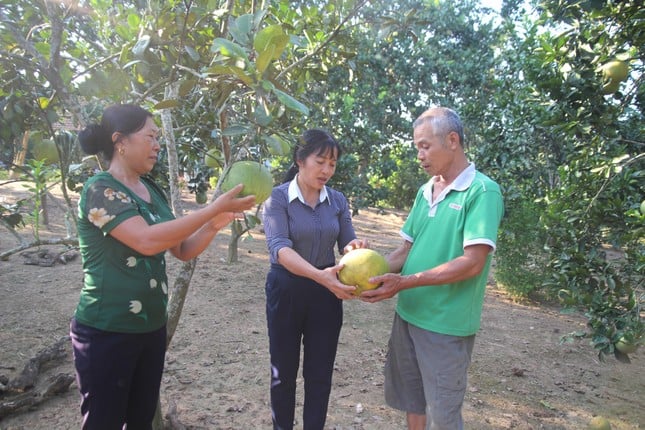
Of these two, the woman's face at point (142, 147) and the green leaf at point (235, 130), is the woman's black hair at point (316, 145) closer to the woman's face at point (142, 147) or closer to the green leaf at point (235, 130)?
the green leaf at point (235, 130)

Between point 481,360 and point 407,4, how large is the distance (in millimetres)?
6756

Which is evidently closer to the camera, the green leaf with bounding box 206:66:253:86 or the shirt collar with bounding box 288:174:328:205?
the green leaf with bounding box 206:66:253:86

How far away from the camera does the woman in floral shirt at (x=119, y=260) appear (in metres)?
1.45

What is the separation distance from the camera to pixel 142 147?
158 centimetres

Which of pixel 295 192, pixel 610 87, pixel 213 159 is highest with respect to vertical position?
pixel 610 87

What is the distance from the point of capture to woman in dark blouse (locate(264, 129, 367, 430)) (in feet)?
6.87

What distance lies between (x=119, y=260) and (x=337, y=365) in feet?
7.89

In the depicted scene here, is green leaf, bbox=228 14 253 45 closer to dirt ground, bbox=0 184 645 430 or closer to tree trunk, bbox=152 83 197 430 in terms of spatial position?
tree trunk, bbox=152 83 197 430

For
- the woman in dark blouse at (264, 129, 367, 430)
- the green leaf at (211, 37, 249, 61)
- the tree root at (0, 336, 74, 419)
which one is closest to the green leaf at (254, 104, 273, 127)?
the green leaf at (211, 37, 249, 61)

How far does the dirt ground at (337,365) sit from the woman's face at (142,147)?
1709mm

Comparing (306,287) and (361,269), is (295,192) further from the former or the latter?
(361,269)

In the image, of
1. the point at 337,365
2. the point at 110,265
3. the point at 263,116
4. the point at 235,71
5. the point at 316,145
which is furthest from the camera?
the point at 337,365

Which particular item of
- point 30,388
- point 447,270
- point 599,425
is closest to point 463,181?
point 447,270

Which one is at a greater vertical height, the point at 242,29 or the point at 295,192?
the point at 242,29
